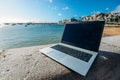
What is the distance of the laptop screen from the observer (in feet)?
2.92

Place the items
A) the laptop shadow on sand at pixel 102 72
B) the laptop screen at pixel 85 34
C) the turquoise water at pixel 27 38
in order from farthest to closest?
the turquoise water at pixel 27 38 < the laptop screen at pixel 85 34 < the laptop shadow on sand at pixel 102 72

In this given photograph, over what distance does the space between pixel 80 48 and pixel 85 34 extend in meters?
0.17

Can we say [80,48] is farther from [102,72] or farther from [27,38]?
[27,38]

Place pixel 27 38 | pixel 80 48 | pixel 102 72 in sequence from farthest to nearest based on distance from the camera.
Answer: pixel 27 38 → pixel 80 48 → pixel 102 72

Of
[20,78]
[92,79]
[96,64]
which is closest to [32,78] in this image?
[20,78]

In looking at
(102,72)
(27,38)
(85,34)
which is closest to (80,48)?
(85,34)

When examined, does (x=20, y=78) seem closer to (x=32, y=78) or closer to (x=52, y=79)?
(x=32, y=78)

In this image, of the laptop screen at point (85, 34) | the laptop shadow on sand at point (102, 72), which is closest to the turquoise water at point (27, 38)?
the laptop screen at point (85, 34)

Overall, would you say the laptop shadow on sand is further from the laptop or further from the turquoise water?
the turquoise water

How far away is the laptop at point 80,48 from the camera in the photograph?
0.68 metres

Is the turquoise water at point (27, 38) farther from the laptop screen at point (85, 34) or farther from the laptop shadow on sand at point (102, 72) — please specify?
the laptop shadow on sand at point (102, 72)

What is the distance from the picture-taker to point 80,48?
101 cm

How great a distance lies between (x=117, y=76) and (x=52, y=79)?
47cm

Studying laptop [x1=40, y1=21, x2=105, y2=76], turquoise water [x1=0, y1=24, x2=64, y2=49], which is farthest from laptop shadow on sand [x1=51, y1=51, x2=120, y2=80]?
turquoise water [x1=0, y1=24, x2=64, y2=49]
